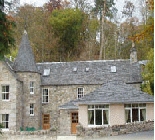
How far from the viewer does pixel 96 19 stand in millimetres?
55625

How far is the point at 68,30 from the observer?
52781 mm

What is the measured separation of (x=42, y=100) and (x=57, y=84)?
2029 mm

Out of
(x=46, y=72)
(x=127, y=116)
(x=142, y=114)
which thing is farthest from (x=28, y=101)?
(x=142, y=114)

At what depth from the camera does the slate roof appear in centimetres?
3788

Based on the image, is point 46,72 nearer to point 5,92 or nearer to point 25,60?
point 25,60

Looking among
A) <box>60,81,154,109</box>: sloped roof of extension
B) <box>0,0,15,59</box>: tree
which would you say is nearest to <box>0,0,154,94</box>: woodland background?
<box>60,81,154,109</box>: sloped roof of extension

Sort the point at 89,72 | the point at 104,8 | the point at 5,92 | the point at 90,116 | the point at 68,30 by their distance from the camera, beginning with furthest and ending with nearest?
the point at 104,8, the point at 68,30, the point at 89,72, the point at 5,92, the point at 90,116

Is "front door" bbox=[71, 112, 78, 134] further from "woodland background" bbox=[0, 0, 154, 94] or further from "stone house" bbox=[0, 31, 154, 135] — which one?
"woodland background" bbox=[0, 0, 154, 94]

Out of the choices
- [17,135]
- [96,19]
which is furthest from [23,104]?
[96,19]

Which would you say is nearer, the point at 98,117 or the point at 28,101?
the point at 98,117

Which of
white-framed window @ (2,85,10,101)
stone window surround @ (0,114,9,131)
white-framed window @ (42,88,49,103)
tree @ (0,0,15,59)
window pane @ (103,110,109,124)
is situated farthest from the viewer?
white-framed window @ (42,88,49,103)

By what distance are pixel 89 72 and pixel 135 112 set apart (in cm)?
956

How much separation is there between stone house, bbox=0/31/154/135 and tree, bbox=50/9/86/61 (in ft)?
38.1

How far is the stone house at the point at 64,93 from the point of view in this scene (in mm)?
31516
